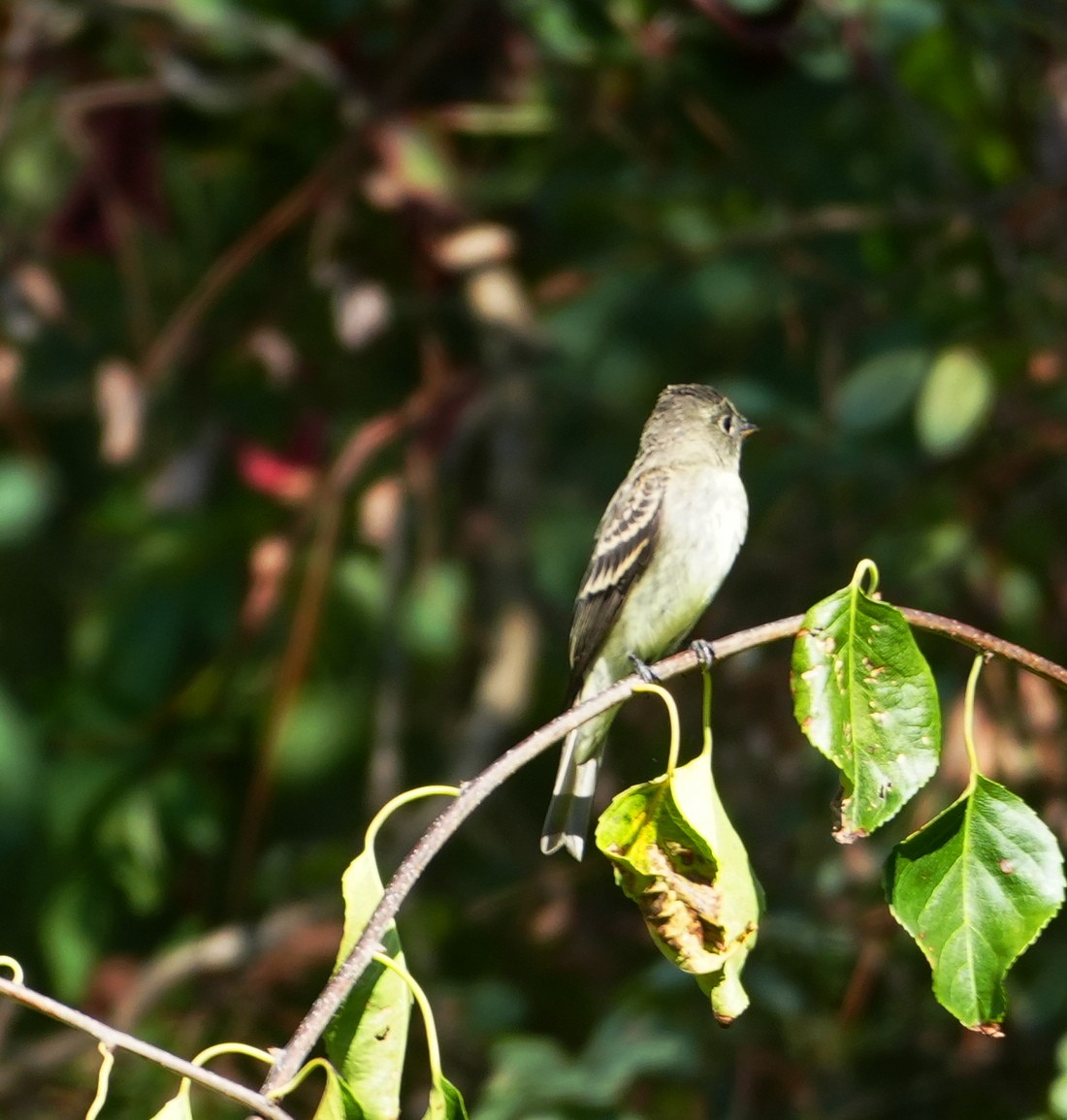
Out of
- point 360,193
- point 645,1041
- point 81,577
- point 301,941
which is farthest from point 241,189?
point 645,1041

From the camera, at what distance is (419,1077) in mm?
5297

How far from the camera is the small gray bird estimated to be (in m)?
4.08

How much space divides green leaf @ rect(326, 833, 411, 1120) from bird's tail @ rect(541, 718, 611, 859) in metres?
1.58

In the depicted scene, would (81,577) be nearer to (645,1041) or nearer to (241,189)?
(241,189)

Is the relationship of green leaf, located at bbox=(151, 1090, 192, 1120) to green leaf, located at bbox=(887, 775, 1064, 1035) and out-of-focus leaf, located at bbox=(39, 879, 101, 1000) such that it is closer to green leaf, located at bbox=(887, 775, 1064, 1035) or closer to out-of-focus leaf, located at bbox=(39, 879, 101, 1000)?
green leaf, located at bbox=(887, 775, 1064, 1035)

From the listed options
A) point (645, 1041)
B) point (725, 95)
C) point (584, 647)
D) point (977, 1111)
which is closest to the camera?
point (645, 1041)

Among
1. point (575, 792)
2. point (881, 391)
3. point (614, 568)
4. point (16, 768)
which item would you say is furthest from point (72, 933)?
point (881, 391)

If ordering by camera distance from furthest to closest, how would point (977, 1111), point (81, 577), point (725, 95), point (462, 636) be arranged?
point (81, 577) → point (462, 636) → point (725, 95) → point (977, 1111)

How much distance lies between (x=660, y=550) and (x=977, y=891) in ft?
7.70

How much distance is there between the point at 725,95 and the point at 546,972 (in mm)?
2463

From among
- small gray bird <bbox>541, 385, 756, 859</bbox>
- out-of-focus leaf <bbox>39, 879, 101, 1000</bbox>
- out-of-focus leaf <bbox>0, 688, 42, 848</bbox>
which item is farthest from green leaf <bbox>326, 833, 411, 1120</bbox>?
out-of-focus leaf <bbox>0, 688, 42, 848</bbox>

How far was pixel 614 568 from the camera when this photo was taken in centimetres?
432

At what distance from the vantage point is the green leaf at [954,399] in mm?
4129

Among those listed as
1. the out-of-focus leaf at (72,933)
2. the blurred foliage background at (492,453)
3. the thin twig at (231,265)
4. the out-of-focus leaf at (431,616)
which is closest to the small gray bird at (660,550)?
the blurred foliage background at (492,453)
